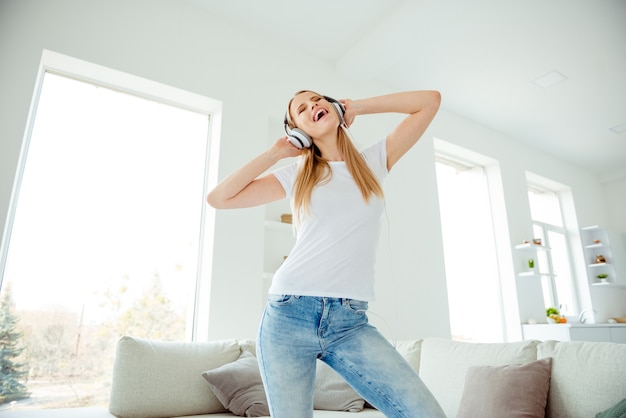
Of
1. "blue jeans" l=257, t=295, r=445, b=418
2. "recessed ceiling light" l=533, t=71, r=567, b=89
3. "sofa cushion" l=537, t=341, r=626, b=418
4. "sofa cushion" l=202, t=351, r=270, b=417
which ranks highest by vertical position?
"recessed ceiling light" l=533, t=71, r=567, b=89

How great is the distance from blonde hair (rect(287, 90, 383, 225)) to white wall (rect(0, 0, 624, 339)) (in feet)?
2.61

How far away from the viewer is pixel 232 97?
10.4ft

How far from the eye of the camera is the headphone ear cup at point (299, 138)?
4.11ft

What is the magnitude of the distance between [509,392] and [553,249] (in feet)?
16.0

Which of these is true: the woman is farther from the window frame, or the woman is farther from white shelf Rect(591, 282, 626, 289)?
white shelf Rect(591, 282, 626, 289)

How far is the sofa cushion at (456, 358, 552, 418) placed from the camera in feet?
5.52

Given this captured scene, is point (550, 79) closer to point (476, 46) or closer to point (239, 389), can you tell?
point (476, 46)

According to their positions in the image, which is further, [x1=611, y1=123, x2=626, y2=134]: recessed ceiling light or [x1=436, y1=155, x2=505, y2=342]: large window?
[x1=611, y1=123, x2=626, y2=134]: recessed ceiling light

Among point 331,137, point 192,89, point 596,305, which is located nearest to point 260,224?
point 192,89

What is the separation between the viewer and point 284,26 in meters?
3.41

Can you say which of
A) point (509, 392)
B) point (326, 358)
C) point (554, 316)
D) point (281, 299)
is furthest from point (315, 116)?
point (554, 316)

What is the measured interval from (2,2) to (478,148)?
4.49 meters

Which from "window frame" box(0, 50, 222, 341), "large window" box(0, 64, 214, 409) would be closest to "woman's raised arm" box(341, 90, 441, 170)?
"window frame" box(0, 50, 222, 341)

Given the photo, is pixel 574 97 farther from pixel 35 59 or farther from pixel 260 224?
pixel 35 59
